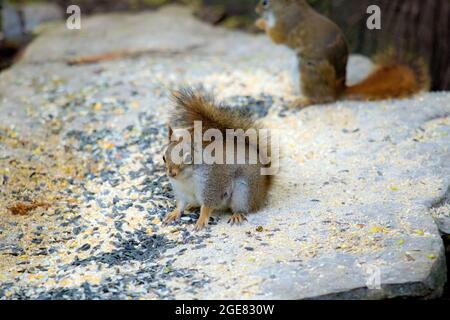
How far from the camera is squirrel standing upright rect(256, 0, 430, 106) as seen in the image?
6344mm

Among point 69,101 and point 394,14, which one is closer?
point 69,101

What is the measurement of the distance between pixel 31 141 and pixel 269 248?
2.62 meters

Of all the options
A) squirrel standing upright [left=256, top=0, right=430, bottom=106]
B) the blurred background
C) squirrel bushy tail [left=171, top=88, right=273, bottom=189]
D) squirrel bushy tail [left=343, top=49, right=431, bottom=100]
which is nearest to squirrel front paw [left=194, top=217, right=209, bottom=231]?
squirrel bushy tail [left=171, top=88, right=273, bottom=189]

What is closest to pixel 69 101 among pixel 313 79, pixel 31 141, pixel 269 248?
pixel 31 141

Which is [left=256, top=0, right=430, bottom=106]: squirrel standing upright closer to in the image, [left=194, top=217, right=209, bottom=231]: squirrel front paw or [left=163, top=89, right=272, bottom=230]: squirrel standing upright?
[left=163, top=89, right=272, bottom=230]: squirrel standing upright

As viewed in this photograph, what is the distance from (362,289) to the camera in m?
3.60

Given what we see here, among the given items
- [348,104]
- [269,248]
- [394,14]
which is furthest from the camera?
[394,14]

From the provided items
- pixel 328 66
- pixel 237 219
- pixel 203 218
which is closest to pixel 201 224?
pixel 203 218

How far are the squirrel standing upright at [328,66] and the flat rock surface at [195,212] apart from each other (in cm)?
13

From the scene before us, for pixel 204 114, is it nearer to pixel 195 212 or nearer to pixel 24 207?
pixel 195 212

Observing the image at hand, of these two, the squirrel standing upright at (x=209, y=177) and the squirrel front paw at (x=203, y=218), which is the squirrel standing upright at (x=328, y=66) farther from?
the squirrel front paw at (x=203, y=218)

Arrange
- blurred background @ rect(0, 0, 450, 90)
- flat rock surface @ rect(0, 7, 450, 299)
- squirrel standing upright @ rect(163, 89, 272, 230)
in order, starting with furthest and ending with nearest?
blurred background @ rect(0, 0, 450, 90)
squirrel standing upright @ rect(163, 89, 272, 230)
flat rock surface @ rect(0, 7, 450, 299)

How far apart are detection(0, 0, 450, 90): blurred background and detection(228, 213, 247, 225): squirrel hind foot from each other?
3565mm
